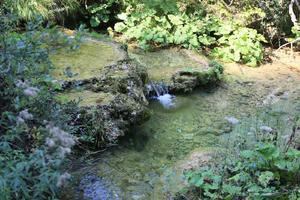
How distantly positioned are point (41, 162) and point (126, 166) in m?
2.13

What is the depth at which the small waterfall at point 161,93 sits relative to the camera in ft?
20.9

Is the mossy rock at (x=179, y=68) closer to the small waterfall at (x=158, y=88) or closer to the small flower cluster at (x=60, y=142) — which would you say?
the small waterfall at (x=158, y=88)

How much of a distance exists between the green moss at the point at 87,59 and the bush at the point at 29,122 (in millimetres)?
2023

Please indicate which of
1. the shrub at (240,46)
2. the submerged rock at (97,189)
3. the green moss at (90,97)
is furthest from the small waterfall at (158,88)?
the submerged rock at (97,189)

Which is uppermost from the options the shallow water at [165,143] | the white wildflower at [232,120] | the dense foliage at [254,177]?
the dense foliage at [254,177]

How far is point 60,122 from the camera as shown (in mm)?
3246

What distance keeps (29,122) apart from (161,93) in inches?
138

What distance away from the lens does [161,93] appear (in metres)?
6.49

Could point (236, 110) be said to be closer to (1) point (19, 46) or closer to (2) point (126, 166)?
(2) point (126, 166)

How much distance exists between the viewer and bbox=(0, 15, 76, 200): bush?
2.51 meters

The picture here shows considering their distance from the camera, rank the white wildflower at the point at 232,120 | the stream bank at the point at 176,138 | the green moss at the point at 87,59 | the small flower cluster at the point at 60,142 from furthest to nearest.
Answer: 1. the white wildflower at the point at 232,120
2. the green moss at the point at 87,59
3. the stream bank at the point at 176,138
4. the small flower cluster at the point at 60,142

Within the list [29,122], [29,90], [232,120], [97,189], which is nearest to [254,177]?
[97,189]

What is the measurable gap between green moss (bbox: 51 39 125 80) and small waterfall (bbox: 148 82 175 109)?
0.62 metres

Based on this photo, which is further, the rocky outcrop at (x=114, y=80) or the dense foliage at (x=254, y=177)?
the rocky outcrop at (x=114, y=80)
